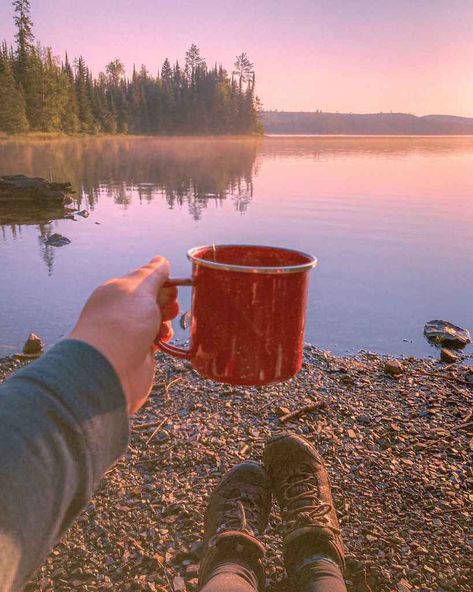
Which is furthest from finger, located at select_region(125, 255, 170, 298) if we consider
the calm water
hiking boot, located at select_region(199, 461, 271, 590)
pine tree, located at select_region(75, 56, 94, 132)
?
pine tree, located at select_region(75, 56, 94, 132)

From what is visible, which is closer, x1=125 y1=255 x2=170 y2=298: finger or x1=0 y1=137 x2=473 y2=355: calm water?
x1=125 y1=255 x2=170 y2=298: finger

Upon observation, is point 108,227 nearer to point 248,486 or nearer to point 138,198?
point 138,198

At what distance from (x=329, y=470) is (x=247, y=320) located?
2.14 m

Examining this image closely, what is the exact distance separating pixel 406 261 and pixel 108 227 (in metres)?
6.70

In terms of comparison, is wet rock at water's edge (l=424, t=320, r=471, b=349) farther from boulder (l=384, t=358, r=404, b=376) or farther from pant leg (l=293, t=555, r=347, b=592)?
pant leg (l=293, t=555, r=347, b=592)

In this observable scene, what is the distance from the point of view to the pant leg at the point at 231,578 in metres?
2.11

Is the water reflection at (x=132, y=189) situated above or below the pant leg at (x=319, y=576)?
below

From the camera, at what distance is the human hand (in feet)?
4.18

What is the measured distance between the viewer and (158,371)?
4.65 meters

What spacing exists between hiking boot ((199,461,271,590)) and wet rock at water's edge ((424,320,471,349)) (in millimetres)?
3479

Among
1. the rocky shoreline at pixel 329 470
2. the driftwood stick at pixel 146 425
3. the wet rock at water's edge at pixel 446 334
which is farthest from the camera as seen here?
the wet rock at water's edge at pixel 446 334

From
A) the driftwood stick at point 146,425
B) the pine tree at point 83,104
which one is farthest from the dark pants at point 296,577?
the pine tree at point 83,104

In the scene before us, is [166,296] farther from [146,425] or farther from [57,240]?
[57,240]

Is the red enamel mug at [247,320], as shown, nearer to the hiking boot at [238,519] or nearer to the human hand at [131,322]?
the human hand at [131,322]
